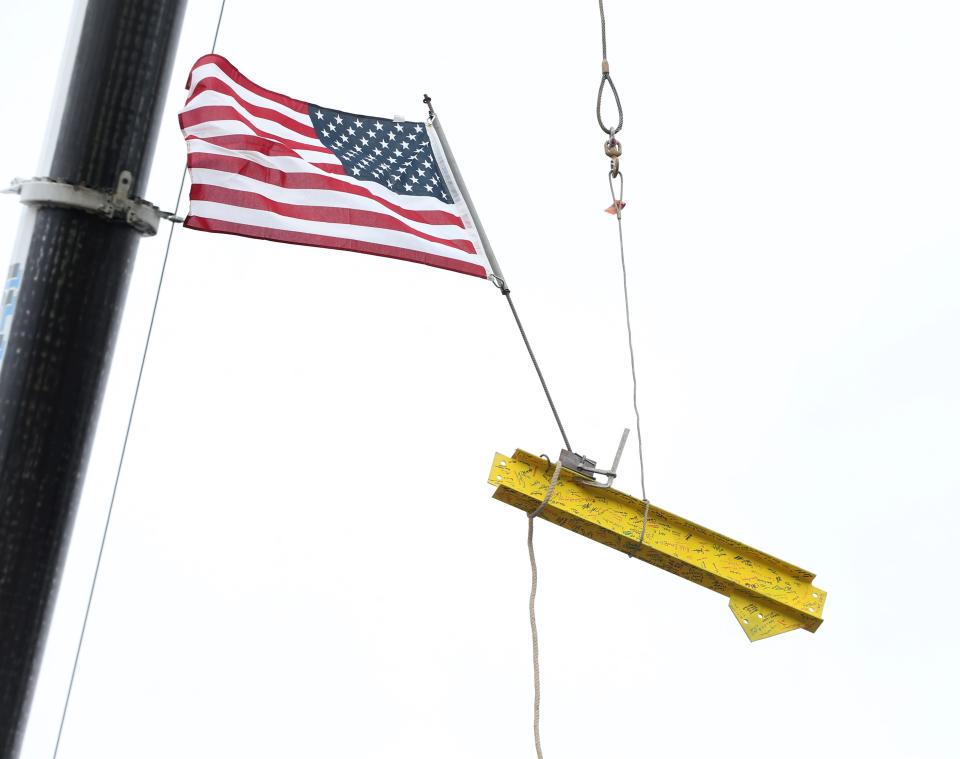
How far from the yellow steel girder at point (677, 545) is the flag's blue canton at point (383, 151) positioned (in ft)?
3.52

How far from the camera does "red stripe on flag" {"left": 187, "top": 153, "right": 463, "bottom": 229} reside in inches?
150

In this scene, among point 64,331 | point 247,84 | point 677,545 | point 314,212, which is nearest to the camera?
point 64,331

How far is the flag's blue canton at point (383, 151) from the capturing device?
431 cm

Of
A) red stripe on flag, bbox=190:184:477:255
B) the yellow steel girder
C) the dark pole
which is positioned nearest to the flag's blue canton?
red stripe on flag, bbox=190:184:477:255

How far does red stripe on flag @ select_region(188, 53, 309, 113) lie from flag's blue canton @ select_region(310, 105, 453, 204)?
7 cm

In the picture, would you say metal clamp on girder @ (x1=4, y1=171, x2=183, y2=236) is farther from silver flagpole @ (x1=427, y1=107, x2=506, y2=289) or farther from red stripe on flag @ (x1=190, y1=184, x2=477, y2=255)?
silver flagpole @ (x1=427, y1=107, x2=506, y2=289)

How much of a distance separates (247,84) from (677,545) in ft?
7.95

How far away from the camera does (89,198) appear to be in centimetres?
291

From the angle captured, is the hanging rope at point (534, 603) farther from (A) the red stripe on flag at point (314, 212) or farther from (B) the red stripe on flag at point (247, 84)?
(B) the red stripe on flag at point (247, 84)

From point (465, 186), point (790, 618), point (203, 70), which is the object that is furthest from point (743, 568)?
point (203, 70)

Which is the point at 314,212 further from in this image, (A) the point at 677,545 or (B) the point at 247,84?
(A) the point at 677,545

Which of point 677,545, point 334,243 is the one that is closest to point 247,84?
point 334,243

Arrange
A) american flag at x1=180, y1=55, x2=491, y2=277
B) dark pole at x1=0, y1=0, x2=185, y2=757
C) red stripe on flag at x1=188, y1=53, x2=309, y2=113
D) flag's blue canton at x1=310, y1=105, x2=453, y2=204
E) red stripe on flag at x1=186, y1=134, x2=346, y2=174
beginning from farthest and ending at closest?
flag's blue canton at x1=310, y1=105, x2=453, y2=204 < red stripe on flag at x1=188, y1=53, x2=309, y2=113 < red stripe on flag at x1=186, y1=134, x2=346, y2=174 < american flag at x1=180, y1=55, x2=491, y2=277 < dark pole at x1=0, y1=0, x2=185, y2=757

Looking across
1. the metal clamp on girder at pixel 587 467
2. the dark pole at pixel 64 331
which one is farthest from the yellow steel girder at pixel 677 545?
the dark pole at pixel 64 331
